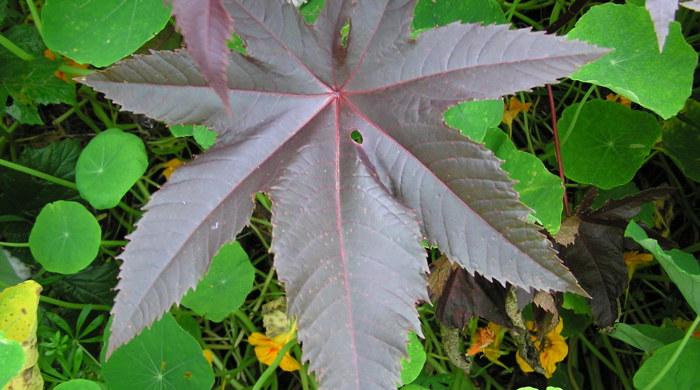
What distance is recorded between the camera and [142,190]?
5.60 feet

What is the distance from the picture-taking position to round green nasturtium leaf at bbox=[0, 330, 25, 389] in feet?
3.19

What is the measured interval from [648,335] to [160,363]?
1.22 m

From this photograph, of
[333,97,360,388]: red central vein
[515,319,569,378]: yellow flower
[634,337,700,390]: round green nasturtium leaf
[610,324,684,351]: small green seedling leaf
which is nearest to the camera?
[333,97,360,388]: red central vein

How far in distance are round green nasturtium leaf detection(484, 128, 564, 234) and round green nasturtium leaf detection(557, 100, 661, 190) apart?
0.94ft

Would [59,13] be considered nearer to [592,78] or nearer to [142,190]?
[142,190]

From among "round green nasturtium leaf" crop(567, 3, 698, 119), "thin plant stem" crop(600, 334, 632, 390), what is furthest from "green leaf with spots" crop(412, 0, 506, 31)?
"thin plant stem" crop(600, 334, 632, 390)

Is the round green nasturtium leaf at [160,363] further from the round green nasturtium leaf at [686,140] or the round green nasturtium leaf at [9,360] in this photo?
the round green nasturtium leaf at [686,140]

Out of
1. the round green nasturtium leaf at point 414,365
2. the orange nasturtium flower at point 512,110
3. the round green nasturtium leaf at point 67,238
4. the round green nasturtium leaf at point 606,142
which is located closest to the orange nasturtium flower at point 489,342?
the round green nasturtium leaf at point 414,365

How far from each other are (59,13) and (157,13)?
238 mm

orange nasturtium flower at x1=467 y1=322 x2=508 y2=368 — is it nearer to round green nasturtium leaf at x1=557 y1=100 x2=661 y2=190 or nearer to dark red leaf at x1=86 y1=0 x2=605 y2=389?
round green nasturtium leaf at x1=557 y1=100 x2=661 y2=190

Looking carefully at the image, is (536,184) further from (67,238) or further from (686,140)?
(67,238)

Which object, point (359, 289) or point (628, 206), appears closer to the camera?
point (359, 289)

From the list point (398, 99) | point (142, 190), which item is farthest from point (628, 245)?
point (142, 190)

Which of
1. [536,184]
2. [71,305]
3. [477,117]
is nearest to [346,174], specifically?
[477,117]
